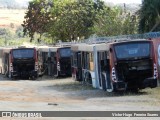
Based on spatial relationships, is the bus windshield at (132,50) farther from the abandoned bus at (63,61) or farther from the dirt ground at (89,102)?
the abandoned bus at (63,61)

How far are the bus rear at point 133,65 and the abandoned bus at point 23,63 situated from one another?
17.2 meters

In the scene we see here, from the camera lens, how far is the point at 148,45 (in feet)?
75.8

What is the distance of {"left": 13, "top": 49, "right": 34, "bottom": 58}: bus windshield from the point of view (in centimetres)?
3922

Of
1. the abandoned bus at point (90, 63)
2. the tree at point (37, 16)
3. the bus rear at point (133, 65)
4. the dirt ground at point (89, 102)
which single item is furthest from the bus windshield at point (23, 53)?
the tree at point (37, 16)

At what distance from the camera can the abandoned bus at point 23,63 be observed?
39.1m

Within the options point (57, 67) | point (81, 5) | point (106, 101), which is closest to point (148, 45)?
point (106, 101)

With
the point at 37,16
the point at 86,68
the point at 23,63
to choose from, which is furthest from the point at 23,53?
the point at 37,16

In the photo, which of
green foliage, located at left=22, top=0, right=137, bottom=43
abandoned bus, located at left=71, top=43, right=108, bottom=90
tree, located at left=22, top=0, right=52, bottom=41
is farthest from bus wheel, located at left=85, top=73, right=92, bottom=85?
tree, located at left=22, top=0, right=52, bottom=41

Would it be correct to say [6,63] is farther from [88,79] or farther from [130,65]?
[130,65]

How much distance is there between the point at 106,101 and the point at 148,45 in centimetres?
396

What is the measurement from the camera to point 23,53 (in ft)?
A: 130

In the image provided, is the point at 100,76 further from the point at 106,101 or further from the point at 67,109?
the point at 67,109

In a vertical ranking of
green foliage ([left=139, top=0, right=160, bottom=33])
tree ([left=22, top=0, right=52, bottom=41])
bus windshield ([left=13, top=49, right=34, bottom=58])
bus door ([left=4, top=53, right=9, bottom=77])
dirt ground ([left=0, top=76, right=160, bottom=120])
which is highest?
tree ([left=22, top=0, right=52, bottom=41])

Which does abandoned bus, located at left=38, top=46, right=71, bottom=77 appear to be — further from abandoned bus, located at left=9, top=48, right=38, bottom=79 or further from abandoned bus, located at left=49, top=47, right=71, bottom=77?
abandoned bus, located at left=9, top=48, right=38, bottom=79
